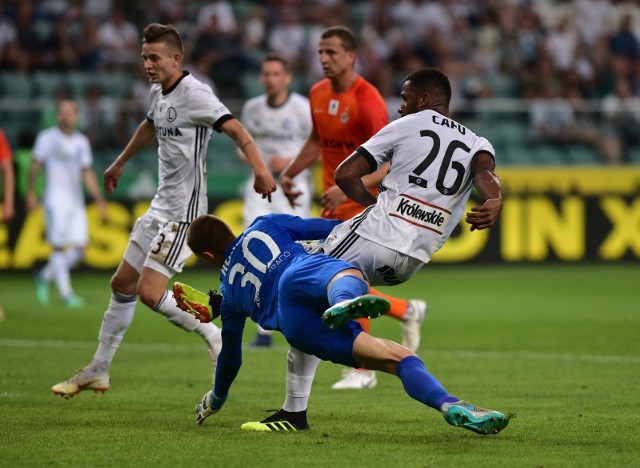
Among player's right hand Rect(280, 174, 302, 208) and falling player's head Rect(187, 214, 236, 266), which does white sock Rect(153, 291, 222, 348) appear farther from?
falling player's head Rect(187, 214, 236, 266)

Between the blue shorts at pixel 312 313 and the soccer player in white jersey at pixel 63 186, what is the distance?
9.43m

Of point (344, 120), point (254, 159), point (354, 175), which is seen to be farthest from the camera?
point (344, 120)

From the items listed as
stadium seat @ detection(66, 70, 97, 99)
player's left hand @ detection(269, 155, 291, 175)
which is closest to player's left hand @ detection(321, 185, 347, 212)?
player's left hand @ detection(269, 155, 291, 175)

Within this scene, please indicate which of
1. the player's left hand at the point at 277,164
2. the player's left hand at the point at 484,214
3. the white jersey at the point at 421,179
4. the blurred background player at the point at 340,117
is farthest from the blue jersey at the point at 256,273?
the player's left hand at the point at 277,164

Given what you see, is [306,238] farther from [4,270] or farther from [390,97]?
[390,97]

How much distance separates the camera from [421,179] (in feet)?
21.2

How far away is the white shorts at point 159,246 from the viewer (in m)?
8.01

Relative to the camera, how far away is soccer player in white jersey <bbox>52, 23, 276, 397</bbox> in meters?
7.94

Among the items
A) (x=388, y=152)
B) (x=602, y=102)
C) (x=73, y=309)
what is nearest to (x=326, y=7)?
(x=602, y=102)

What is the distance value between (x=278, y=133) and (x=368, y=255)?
231 inches

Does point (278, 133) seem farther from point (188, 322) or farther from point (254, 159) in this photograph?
point (254, 159)

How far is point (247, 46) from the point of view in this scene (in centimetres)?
2044

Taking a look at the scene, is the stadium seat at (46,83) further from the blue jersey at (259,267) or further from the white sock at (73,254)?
the blue jersey at (259,267)

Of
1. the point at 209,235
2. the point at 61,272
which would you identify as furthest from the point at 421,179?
the point at 61,272
